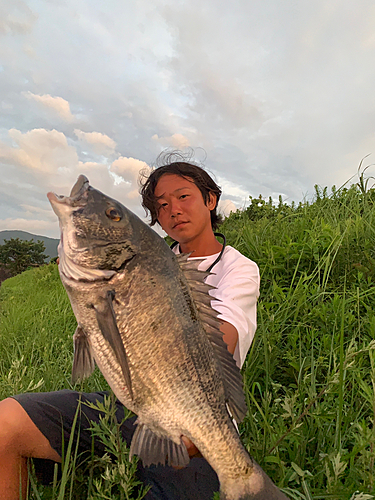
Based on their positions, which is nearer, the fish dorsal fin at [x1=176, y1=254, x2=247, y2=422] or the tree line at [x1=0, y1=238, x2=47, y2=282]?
the fish dorsal fin at [x1=176, y1=254, x2=247, y2=422]

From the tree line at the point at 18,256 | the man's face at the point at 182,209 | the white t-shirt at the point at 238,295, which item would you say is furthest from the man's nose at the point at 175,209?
the tree line at the point at 18,256

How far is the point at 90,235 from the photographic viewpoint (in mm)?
1479

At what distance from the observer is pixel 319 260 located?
12.7ft

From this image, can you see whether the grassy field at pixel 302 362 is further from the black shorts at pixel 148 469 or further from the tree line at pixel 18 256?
the tree line at pixel 18 256

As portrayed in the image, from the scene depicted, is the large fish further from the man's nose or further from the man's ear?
the man's ear

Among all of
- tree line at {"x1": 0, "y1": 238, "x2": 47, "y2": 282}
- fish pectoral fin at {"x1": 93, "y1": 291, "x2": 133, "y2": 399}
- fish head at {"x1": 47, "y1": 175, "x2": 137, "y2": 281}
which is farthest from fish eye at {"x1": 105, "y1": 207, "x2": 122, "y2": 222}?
tree line at {"x1": 0, "y1": 238, "x2": 47, "y2": 282}

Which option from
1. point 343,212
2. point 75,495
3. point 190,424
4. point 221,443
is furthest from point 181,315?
point 343,212

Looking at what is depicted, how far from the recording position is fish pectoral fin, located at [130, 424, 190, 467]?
1438 millimetres

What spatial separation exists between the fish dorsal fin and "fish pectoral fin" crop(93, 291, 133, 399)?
43cm

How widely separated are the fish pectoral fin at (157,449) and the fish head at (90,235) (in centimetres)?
78

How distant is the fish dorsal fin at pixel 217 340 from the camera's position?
160 centimetres

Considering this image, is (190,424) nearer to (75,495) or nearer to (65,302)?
(75,495)

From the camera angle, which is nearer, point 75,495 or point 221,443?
point 221,443

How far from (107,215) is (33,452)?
157 centimetres
